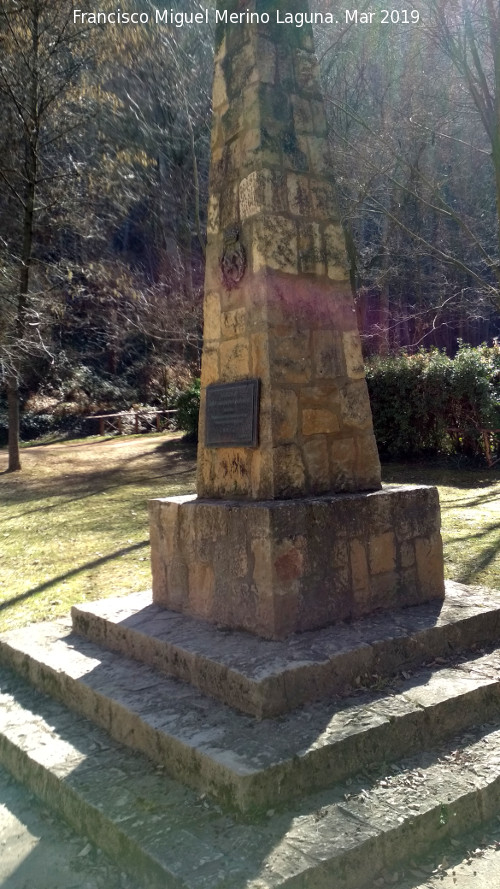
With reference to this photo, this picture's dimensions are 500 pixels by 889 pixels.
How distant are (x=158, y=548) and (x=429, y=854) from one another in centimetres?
233

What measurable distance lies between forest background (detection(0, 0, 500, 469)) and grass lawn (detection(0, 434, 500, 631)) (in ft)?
7.55

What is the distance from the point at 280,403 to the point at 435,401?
9.48m

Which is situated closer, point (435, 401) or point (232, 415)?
point (232, 415)

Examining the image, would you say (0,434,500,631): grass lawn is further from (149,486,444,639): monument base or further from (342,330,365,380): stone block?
(342,330,365,380): stone block

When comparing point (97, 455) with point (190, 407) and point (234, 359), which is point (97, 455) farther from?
point (234, 359)

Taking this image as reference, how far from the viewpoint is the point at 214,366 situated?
4.29m

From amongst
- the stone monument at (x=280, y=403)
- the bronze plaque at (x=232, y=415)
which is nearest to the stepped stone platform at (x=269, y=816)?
the stone monument at (x=280, y=403)

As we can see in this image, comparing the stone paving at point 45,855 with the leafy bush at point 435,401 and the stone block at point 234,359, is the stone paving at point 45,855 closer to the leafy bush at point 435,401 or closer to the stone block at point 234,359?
the stone block at point 234,359

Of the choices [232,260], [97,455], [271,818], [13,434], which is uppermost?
[232,260]

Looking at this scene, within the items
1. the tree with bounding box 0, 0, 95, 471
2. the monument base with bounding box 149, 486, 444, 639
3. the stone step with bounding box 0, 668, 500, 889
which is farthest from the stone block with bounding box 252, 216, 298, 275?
the tree with bounding box 0, 0, 95, 471

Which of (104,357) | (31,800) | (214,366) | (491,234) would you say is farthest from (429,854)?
(104,357)

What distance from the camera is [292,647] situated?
345 centimetres

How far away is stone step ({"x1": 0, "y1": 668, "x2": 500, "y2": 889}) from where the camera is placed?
2.34 meters

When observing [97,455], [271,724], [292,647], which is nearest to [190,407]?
[97,455]
